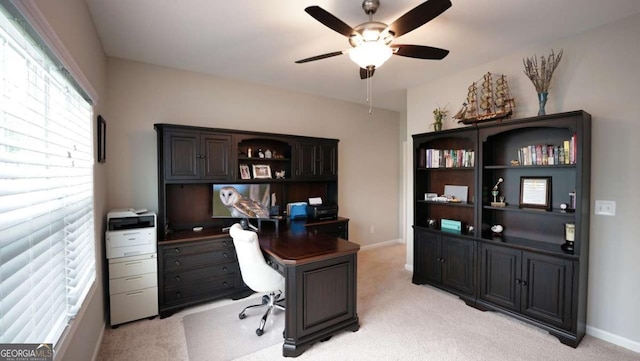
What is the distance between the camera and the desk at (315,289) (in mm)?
2260

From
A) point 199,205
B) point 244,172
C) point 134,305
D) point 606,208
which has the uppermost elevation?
point 244,172

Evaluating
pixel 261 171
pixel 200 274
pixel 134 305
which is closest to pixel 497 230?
pixel 261 171

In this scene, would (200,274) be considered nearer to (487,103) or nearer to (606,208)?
(487,103)

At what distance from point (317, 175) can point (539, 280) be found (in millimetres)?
2813

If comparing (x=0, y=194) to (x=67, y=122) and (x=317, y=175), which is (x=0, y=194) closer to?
(x=67, y=122)

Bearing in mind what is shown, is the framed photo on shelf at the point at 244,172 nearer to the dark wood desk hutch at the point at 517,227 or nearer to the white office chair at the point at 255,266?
the white office chair at the point at 255,266

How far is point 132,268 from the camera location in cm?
271

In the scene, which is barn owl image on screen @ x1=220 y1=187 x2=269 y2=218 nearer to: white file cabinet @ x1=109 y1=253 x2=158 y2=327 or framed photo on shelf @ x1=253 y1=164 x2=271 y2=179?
framed photo on shelf @ x1=253 y1=164 x2=271 y2=179

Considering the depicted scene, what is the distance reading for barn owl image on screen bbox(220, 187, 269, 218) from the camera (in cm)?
348

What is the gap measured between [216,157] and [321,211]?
1.65 m

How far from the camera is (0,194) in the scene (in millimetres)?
916

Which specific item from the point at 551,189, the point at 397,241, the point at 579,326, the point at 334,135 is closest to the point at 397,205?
the point at 397,241

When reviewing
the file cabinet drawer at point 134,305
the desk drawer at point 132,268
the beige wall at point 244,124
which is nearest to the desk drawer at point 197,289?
the file cabinet drawer at point 134,305

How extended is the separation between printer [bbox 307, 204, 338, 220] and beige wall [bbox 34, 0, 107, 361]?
2466 millimetres
